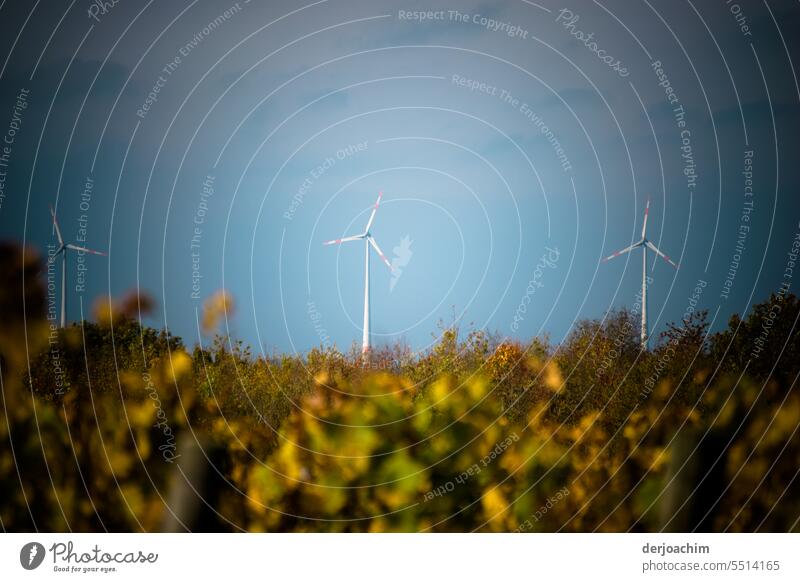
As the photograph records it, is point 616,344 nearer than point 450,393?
No

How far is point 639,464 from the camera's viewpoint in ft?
14.4

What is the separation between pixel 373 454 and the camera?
13.6ft

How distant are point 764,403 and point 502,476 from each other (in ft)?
6.18

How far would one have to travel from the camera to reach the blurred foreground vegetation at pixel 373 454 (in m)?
4.20

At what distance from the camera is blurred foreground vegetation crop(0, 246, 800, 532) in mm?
4195

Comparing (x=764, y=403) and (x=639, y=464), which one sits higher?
(x=764, y=403)

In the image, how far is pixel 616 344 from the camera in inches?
305
